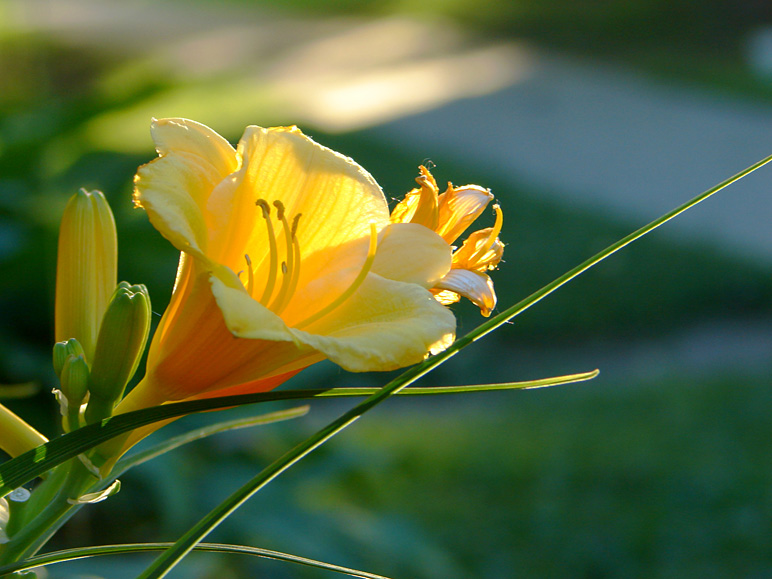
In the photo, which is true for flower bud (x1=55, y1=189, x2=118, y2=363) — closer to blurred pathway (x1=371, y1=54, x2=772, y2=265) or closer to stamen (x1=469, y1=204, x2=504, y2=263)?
stamen (x1=469, y1=204, x2=504, y2=263)

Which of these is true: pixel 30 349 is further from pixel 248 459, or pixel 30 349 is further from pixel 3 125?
pixel 3 125

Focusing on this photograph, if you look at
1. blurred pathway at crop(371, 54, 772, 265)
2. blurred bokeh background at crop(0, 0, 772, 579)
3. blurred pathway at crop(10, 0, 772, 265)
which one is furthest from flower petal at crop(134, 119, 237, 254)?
blurred pathway at crop(371, 54, 772, 265)

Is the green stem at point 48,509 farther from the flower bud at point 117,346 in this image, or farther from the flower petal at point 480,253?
the flower petal at point 480,253

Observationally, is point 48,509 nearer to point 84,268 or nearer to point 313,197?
point 84,268

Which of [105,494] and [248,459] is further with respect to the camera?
[248,459]

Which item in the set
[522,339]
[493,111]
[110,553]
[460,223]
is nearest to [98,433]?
[110,553]

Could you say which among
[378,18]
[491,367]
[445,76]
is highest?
[378,18]

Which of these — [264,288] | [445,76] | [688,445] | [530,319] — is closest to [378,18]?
[445,76]

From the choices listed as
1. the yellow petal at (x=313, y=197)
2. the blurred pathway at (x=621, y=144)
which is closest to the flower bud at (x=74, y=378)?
the yellow petal at (x=313, y=197)
